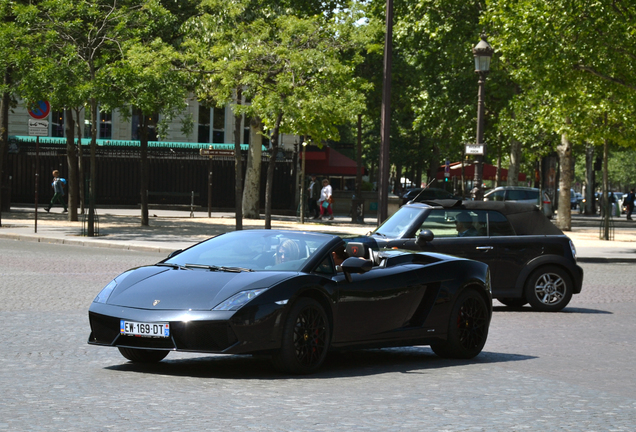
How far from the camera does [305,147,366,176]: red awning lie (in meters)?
53.0

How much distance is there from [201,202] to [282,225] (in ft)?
41.0

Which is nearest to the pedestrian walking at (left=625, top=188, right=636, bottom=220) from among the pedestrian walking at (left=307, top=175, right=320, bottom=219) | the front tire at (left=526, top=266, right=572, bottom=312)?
the pedestrian walking at (left=307, top=175, right=320, bottom=219)

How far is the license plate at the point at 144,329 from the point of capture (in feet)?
24.9

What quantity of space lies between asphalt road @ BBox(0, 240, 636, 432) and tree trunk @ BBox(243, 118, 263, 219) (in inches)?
1069

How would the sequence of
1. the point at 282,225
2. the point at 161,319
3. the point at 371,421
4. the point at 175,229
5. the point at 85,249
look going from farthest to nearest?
1. the point at 282,225
2. the point at 175,229
3. the point at 85,249
4. the point at 161,319
5. the point at 371,421

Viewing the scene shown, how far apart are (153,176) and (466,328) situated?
1520 inches

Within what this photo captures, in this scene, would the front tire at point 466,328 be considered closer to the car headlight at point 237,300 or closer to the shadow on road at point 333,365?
the shadow on road at point 333,365

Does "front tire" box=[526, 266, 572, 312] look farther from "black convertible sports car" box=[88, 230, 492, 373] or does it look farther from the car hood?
the car hood

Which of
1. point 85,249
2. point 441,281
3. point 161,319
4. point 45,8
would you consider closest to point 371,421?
point 161,319

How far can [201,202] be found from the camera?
47.2 metres

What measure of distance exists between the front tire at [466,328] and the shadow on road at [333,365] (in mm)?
93

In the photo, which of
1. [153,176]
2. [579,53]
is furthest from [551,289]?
[153,176]

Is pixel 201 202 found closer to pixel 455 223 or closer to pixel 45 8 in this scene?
pixel 45 8

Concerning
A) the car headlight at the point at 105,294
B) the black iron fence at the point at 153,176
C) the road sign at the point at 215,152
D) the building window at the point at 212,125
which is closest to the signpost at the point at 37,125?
the road sign at the point at 215,152
